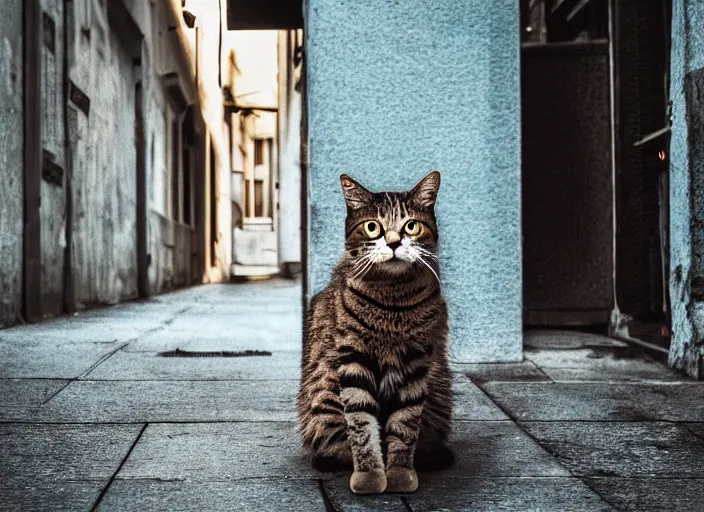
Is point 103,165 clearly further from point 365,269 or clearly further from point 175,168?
point 365,269

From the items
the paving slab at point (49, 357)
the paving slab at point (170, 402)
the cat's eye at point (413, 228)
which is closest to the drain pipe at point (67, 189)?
the paving slab at point (49, 357)

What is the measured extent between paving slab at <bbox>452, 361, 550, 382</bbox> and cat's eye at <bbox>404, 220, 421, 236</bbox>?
1.82 m

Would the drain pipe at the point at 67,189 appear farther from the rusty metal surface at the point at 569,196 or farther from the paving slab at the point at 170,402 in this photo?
the rusty metal surface at the point at 569,196

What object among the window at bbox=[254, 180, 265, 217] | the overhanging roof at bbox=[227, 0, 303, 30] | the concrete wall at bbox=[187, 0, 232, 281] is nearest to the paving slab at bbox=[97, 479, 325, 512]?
the overhanging roof at bbox=[227, 0, 303, 30]

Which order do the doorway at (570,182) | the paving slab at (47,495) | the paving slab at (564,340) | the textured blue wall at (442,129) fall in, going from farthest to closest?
the doorway at (570,182) < the paving slab at (564,340) < the textured blue wall at (442,129) < the paving slab at (47,495)

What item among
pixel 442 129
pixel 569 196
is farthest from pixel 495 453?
pixel 569 196

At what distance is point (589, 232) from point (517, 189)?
1.44m

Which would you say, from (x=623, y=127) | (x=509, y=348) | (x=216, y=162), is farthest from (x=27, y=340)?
(x=216, y=162)

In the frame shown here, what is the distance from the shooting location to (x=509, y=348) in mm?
4129

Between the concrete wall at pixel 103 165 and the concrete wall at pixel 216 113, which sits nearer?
the concrete wall at pixel 103 165

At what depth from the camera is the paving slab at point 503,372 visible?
12.3 feet

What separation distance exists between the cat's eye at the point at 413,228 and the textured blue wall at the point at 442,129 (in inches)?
77.3

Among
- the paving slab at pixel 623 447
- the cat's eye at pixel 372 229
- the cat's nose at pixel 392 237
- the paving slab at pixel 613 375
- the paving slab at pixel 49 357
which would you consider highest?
the cat's eye at pixel 372 229

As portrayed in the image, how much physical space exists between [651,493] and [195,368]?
8.46ft
